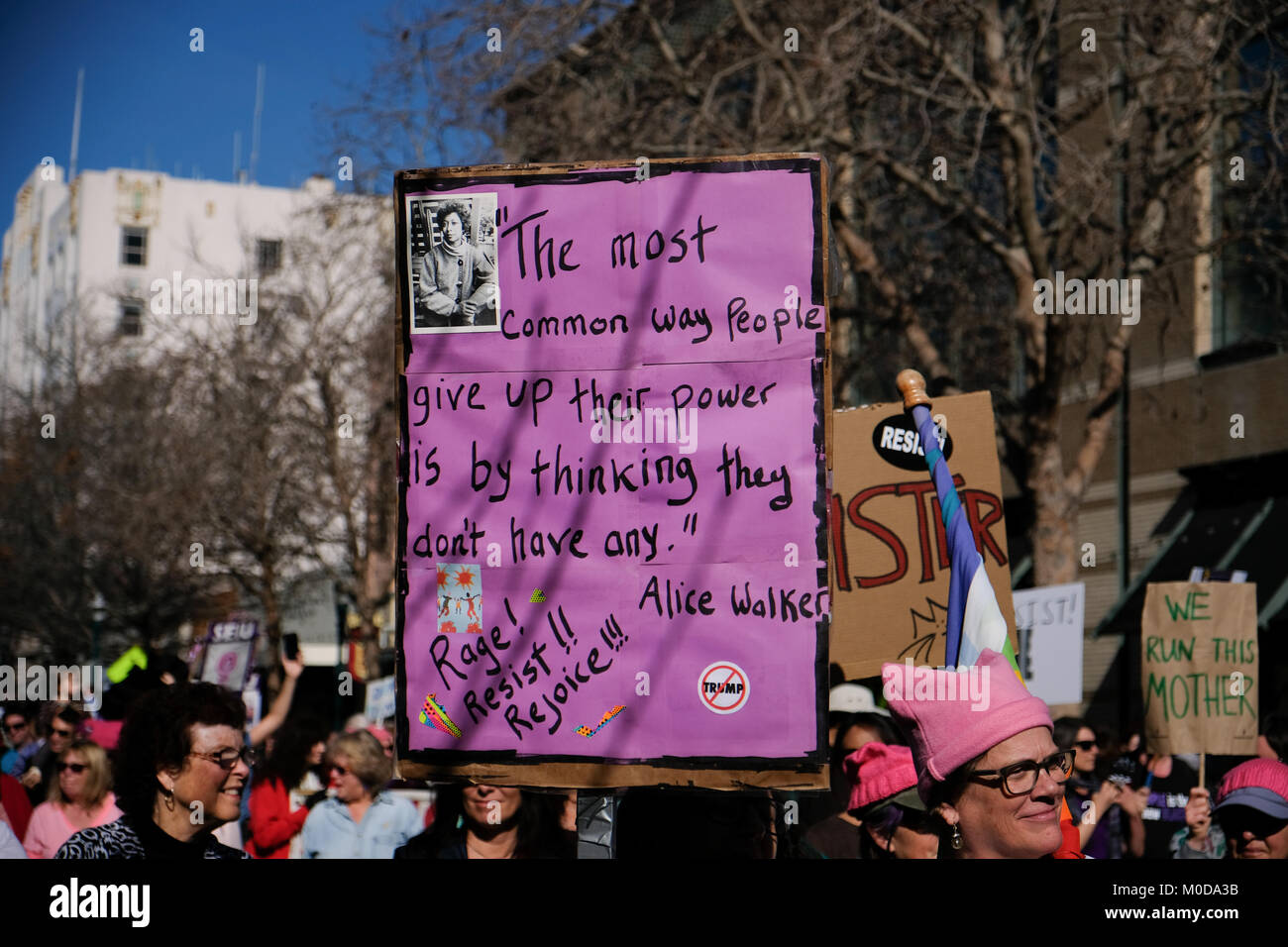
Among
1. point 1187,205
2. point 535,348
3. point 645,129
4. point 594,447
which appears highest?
point 645,129

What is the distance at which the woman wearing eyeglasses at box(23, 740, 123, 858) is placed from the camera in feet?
22.2

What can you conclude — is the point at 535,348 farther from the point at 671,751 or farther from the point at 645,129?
the point at 645,129

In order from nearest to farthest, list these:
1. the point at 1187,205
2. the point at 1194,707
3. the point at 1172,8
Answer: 1. the point at 1194,707
2. the point at 1172,8
3. the point at 1187,205

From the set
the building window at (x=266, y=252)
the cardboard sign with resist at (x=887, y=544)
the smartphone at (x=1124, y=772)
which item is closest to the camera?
the cardboard sign with resist at (x=887, y=544)

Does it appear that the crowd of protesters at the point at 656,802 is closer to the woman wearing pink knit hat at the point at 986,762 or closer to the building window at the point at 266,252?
the woman wearing pink knit hat at the point at 986,762

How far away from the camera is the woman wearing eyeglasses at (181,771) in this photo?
406cm

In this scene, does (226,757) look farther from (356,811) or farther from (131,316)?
(131,316)

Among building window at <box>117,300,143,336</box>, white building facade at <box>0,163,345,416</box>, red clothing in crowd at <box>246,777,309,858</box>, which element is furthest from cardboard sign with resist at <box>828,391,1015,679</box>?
white building facade at <box>0,163,345,416</box>

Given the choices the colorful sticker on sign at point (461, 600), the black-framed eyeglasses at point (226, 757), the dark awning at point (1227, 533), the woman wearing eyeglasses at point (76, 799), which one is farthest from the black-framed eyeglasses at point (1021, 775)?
the dark awning at point (1227, 533)

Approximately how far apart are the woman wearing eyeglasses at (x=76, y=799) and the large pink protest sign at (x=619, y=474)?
11.1 feet

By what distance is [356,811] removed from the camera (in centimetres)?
717
